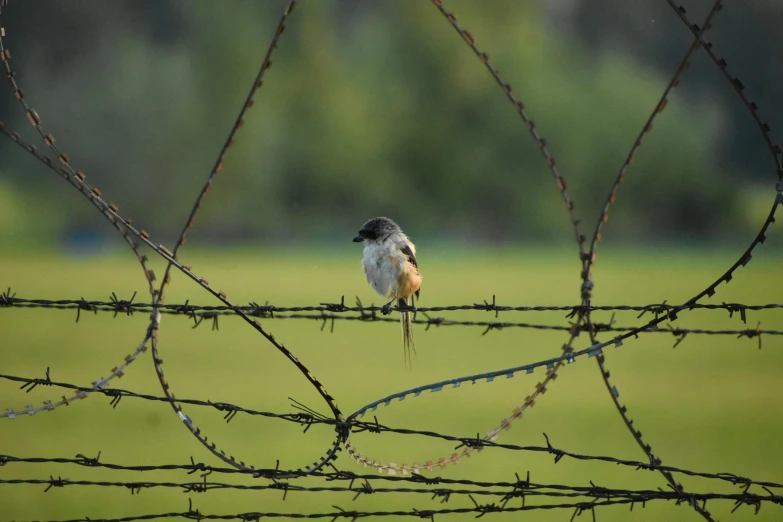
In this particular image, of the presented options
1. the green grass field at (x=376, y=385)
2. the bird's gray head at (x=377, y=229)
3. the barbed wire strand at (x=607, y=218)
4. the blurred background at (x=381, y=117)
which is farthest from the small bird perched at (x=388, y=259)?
the blurred background at (x=381, y=117)

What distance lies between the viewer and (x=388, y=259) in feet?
24.2

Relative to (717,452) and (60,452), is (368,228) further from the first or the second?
(717,452)

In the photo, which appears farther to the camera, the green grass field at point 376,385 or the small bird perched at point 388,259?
the green grass field at point 376,385

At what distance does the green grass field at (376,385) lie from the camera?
48.9 feet

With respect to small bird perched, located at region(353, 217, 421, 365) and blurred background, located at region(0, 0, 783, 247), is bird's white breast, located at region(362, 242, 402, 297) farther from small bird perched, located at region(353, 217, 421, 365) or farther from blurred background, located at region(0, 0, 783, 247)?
blurred background, located at region(0, 0, 783, 247)

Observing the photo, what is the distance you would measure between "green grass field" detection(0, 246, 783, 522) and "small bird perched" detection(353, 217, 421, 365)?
3.78 feet

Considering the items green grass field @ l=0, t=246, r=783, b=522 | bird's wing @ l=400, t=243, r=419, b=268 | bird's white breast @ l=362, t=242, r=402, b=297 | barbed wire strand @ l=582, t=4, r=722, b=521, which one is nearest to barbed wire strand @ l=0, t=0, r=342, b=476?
barbed wire strand @ l=582, t=4, r=722, b=521

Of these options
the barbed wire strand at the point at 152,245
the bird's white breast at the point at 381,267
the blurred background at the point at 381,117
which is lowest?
the barbed wire strand at the point at 152,245

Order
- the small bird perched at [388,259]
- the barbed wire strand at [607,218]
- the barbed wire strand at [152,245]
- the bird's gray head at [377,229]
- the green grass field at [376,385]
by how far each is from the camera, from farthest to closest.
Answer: the green grass field at [376,385]
the bird's gray head at [377,229]
the small bird perched at [388,259]
the barbed wire strand at [607,218]
the barbed wire strand at [152,245]

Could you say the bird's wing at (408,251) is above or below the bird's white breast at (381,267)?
above

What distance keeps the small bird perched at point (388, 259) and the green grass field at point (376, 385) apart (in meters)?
1.15

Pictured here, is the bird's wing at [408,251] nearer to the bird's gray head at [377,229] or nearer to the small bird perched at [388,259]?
the small bird perched at [388,259]

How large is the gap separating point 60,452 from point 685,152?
30.6 meters

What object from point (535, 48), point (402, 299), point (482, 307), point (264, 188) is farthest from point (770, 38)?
point (535, 48)
